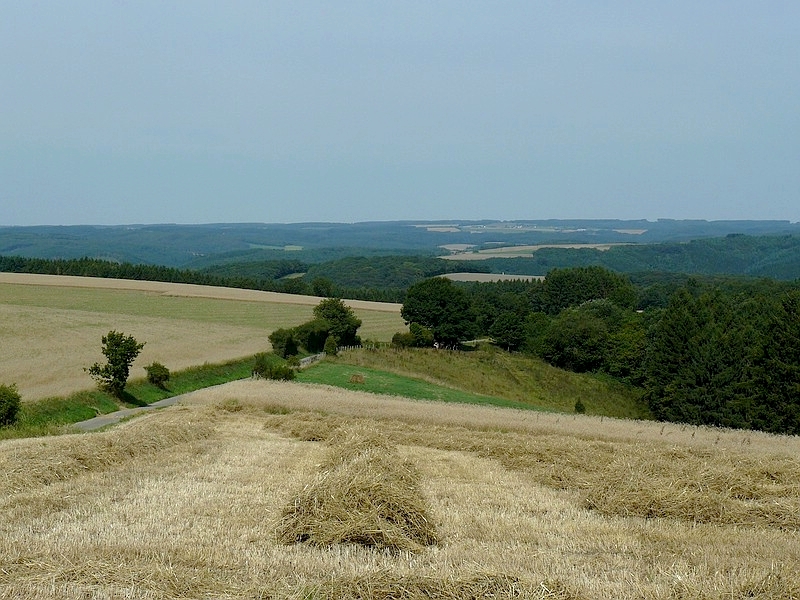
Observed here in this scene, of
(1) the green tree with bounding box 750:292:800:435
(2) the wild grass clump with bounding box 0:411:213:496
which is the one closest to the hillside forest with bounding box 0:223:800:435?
(1) the green tree with bounding box 750:292:800:435

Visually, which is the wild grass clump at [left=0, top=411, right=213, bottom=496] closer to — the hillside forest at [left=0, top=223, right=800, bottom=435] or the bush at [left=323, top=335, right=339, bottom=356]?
the bush at [left=323, top=335, right=339, bottom=356]

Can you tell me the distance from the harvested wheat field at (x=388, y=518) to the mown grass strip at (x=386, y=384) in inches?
866

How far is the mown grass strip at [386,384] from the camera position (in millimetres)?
43531

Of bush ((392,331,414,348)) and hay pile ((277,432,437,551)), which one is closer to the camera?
hay pile ((277,432,437,551))

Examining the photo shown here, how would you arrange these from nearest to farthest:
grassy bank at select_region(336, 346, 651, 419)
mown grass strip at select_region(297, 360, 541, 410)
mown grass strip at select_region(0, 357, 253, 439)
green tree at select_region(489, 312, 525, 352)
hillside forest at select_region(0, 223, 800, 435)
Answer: mown grass strip at select_region(0, 357, 253, 439) < mown grass strip at select_region(297, 360, 541, 410) < hillside forest at select_region(0, 223, 800, 435) < grassy bank at select_region(336, 346, 651, 419) < green tree at select_region(489, 312, 525, 352)

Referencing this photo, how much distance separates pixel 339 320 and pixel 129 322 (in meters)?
18.0

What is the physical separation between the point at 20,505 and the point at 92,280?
88.3 metres

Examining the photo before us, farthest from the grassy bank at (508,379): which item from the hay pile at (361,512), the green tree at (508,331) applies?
the hay pile at (361,512)

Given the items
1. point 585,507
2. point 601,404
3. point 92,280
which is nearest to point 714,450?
point 585,507

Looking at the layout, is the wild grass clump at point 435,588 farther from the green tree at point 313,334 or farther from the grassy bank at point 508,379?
the green tree at point 313,334

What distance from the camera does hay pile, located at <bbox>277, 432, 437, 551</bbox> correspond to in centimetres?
1064

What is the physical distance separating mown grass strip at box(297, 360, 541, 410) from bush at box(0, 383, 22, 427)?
715 inches

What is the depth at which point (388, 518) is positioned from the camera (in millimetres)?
11117

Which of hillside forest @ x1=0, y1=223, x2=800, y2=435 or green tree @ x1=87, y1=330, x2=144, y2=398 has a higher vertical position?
green tree @ x1=87, y1=330, x2=144, y2=398
